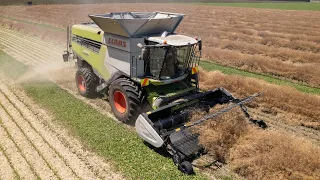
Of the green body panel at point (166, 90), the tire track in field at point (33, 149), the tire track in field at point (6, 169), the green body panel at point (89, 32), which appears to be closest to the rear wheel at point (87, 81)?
the green body panel at point (89, 32)

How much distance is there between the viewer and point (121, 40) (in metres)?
7.54

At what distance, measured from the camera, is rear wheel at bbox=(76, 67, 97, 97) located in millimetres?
9406

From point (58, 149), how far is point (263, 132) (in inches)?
186

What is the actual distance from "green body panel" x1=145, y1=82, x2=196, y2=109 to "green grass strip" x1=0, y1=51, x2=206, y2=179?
1.08 m

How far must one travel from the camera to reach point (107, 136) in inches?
282

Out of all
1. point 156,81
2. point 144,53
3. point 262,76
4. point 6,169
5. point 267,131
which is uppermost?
point 144,53

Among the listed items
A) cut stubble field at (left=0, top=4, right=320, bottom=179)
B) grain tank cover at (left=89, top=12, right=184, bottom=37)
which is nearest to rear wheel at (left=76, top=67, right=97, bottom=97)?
cut stubble field at (left=0, top=4, right=320, bottom=179)

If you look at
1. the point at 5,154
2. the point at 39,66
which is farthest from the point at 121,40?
the point at 39,66

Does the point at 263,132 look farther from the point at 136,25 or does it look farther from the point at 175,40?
the point at 136,25

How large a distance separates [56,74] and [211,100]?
7.40m

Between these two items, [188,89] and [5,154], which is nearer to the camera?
[5,154]

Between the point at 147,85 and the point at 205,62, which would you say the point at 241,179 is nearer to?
Result: the point at 147,85

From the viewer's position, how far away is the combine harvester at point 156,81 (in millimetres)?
6559

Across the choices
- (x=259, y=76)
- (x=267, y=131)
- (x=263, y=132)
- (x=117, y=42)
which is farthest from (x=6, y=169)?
(x=259, y=76)
